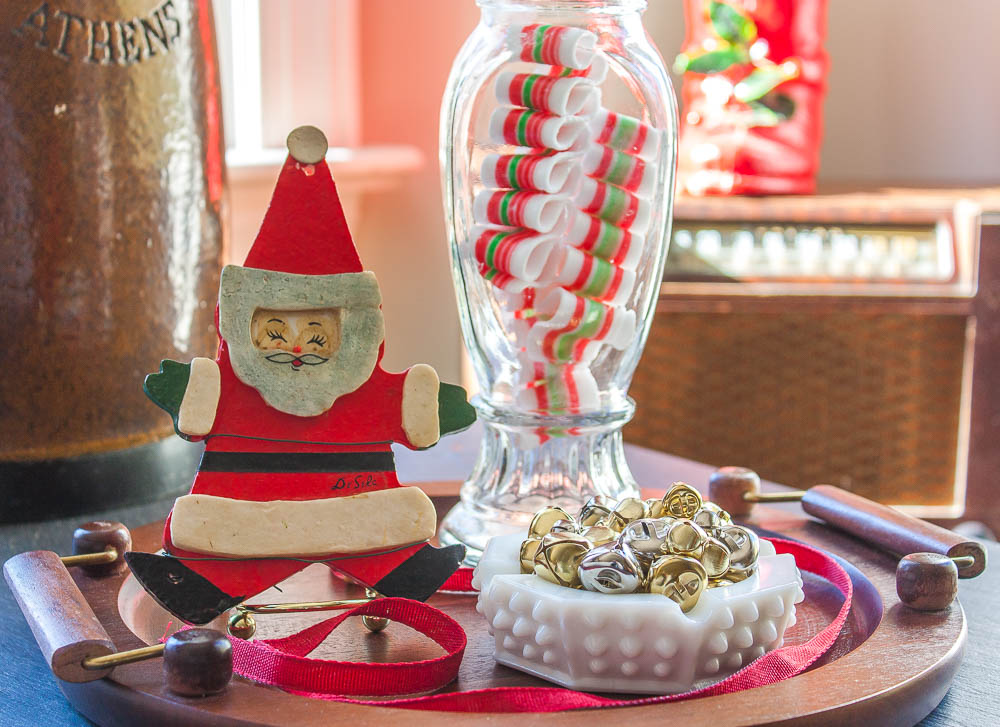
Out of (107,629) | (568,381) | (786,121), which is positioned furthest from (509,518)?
(786,121)

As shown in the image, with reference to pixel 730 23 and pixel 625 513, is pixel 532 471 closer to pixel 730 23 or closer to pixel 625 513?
pixel 625 513

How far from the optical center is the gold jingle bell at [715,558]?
1.40 ft

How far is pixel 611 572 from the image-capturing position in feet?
1.35

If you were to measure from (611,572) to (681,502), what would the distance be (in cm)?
8

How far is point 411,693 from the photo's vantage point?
0.42 m

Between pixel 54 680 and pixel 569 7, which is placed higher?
pixel 569 7

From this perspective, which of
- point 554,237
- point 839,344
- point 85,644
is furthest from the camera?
point 839,344

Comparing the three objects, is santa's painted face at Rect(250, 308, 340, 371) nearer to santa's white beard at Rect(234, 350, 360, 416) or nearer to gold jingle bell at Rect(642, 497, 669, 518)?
santa's white beard at Rect(234, 350, 360, 416)

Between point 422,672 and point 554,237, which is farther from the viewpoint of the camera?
point 554,237

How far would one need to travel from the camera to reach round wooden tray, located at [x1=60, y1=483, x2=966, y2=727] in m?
0.37

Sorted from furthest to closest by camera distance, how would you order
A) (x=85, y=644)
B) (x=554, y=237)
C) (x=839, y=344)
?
(x=839, y=344) → (x=554, y=237) → (x=85, y=644)

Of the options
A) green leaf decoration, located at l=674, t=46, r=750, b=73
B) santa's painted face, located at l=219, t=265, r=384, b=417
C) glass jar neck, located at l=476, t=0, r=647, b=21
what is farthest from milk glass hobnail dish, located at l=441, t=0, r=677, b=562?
green leaf decoration, located at l=674, t=46, r=750, b=73

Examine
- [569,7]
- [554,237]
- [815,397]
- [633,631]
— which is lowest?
[815,397]

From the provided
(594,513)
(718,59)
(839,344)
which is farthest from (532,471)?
(718,59)
